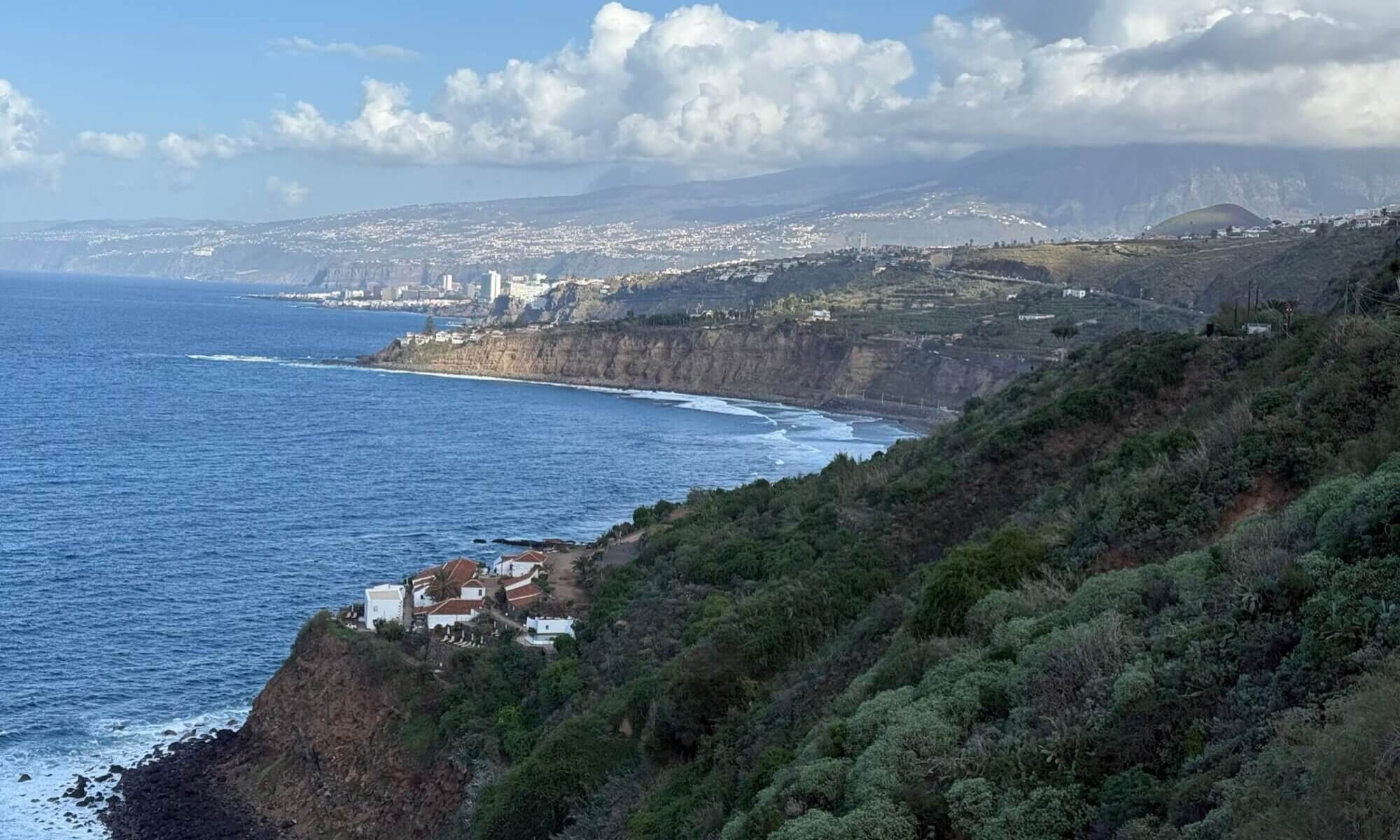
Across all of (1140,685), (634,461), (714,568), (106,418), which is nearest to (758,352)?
(634,461)

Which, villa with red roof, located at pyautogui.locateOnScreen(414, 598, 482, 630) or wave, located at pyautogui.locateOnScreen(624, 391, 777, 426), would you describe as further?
wave, located at pyautogui.locateOnScreen(624, 391, 777, 426)

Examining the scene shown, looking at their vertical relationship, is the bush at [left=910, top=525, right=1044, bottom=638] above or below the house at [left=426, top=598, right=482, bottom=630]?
above

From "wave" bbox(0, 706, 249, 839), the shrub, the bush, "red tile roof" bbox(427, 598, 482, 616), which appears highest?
the shrub

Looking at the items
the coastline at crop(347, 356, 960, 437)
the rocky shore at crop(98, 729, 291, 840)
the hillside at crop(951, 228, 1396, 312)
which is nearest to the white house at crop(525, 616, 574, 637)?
the rocky shore at crop(98, 729, 291, 840)

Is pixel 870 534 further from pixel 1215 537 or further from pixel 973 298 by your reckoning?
pixel 973 298

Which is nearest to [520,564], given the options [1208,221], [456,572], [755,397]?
[456,572]

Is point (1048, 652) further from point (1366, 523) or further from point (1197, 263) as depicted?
point (1197, 263)

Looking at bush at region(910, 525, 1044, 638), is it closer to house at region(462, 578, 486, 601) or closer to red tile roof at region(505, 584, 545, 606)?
red tile roof at region(505, 584, 545, 606)
